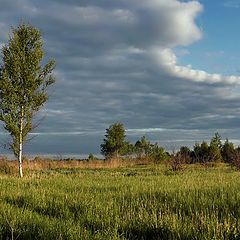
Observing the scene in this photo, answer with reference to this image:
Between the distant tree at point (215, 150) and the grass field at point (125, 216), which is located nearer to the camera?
the grass field at point (125, 216)

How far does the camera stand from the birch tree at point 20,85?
2983 cm

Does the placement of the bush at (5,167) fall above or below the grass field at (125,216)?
above

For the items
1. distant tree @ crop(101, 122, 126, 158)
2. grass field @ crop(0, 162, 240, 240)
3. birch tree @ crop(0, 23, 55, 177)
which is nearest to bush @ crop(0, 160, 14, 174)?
birch tree @ crop(0, 23, 55, 177)

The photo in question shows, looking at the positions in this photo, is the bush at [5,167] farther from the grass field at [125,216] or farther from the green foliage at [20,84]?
the grass field at [125,216]

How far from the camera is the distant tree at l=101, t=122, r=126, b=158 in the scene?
74.6 m

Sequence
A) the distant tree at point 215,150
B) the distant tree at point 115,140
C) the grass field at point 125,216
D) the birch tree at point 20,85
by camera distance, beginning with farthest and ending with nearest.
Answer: the distant tree at point 115,140, the distant tree at point 215,150, the birch tree at point 20,85, the grass field at point 125,216

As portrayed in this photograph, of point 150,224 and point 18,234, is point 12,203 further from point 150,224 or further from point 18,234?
point 150,224

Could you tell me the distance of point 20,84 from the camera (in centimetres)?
3050

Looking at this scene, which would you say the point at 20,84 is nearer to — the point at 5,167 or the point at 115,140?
the point at 5,167

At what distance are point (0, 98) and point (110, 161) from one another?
23.6 m

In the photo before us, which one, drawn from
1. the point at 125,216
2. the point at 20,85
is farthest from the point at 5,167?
the point at 125,216

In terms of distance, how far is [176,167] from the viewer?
36438 millimetres

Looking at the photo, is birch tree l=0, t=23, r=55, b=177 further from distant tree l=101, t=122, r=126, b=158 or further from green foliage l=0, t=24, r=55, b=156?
distant tree l=101, t=122, r=126, b=158

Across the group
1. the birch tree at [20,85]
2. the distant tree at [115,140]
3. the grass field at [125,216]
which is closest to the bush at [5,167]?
the birch tree at [20,85]
